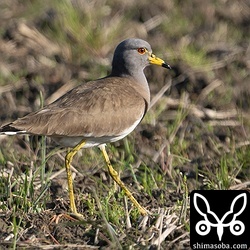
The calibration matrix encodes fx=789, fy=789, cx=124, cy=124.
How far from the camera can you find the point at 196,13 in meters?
11.8

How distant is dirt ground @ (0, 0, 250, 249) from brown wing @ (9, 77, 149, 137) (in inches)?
16.0

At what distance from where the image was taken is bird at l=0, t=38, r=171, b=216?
6.20 metres

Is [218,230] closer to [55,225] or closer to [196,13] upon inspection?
[55,225]

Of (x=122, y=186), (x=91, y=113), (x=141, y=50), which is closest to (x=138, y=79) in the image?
(x=141, y=50)

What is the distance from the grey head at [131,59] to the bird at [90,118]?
0.24 m

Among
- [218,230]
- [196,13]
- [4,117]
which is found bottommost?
[218,230]

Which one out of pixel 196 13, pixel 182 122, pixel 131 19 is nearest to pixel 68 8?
pixel 131 19

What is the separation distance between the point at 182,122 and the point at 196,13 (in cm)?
393

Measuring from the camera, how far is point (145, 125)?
8.21 meters

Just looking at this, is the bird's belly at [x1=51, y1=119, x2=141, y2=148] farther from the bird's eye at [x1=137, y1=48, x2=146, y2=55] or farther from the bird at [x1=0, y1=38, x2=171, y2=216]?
the bird's eye at [x1=137, y1=48, x2=146, y2=55]

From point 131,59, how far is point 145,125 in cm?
121

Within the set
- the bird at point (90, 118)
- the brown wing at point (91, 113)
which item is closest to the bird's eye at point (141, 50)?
the bird at point (90, 118)

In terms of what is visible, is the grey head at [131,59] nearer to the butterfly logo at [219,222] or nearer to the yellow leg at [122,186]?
the yellow leg at [122,186]

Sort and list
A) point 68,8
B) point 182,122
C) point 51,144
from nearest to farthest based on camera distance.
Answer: point 51,144 → point 182,122 → point 68,8
